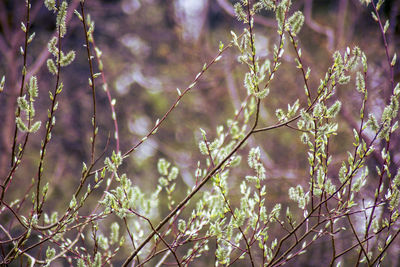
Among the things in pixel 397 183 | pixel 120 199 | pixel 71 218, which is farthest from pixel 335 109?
pixel 71 218

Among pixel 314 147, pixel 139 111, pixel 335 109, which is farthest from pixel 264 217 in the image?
pixel 139 111

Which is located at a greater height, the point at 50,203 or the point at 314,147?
the point at 50,203

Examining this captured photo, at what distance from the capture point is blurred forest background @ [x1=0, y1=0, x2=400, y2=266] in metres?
3.71

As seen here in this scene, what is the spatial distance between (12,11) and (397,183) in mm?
4451

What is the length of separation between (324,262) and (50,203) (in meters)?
4.05

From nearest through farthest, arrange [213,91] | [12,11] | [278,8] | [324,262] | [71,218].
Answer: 1. [278,8]
2. [71,218]
3. [324,262]
4. [12,11]
5. [213,91]

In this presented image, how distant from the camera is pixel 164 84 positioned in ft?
20.0

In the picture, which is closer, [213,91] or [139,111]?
[213,91]

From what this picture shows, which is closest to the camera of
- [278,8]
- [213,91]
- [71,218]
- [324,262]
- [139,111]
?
[278,8]

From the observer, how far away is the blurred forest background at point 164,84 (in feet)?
12.2

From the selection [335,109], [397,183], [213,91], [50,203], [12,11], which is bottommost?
[397,183]

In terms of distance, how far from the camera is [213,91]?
624cm

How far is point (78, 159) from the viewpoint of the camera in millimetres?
6082

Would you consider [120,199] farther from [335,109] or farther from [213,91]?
[213,91]
